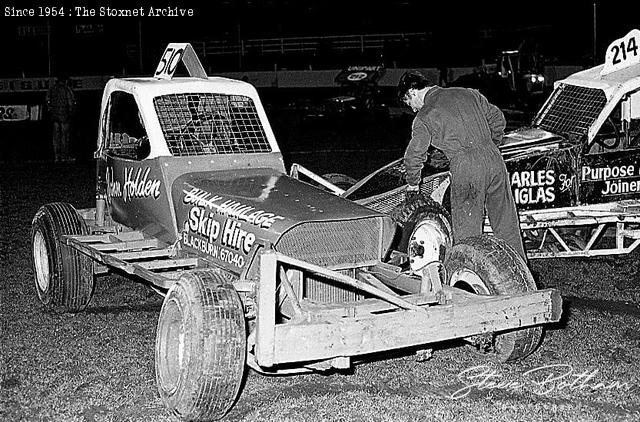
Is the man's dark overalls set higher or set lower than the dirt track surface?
higher

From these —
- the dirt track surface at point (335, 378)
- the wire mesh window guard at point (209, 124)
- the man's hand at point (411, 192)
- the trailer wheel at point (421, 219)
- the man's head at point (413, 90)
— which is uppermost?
the man's head at point (413, 90)

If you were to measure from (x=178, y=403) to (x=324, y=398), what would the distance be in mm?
970

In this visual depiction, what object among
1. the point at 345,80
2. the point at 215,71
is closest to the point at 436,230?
the point at 345,80

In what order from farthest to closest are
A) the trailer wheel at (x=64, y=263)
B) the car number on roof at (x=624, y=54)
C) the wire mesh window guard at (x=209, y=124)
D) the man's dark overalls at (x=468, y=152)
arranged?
1. the car number on roof at (x=624, y=54)
2. the trailer wheel at (x=64, y=263)
3. the wire mesh window guard at (x=209, y=124)
4. the man's dark overalls at (x=468, y=152)

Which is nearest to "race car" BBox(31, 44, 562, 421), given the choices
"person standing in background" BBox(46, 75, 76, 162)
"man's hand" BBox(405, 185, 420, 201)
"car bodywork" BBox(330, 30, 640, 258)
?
"man's hand" BBox(405, 185, 420, 201)

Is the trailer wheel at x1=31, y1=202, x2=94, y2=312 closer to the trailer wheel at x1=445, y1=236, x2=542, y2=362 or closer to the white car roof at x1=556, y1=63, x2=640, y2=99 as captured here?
the trailer wheel at x1=445, y1=236, x2=542, y2=362

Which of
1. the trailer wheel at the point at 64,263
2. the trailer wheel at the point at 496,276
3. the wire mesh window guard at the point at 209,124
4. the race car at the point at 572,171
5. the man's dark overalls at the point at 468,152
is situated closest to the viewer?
the trailer wheel at the point at 496,276

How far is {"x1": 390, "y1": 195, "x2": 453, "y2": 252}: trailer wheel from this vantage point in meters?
7.50

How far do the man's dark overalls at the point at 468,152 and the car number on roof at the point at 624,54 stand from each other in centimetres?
277

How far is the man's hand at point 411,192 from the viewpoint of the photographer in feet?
22.4

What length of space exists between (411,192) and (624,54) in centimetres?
328

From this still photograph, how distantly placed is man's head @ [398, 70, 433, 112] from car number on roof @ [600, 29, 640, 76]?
2956 millimetres

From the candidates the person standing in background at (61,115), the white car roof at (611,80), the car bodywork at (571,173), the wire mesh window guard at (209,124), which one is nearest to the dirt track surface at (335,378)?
the car bodywork at (571,173)

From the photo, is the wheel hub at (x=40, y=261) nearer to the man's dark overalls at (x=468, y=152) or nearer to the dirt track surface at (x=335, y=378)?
the dirt track surface at (x=335, y=378)
